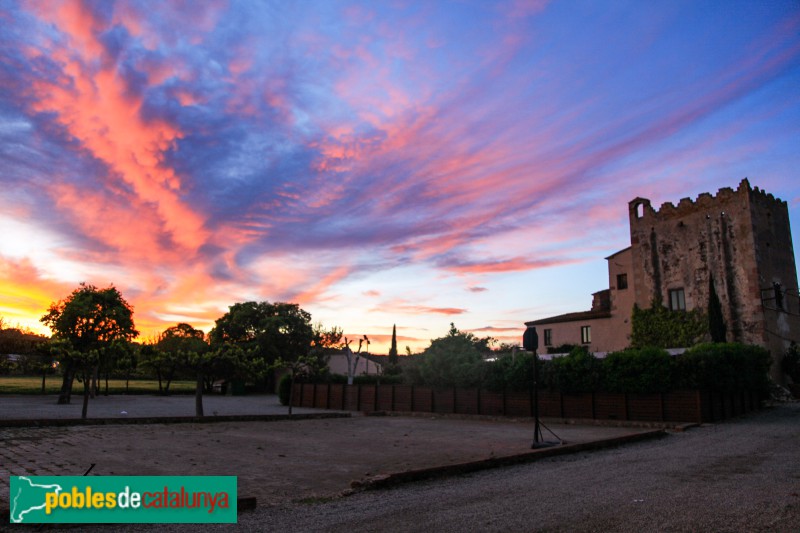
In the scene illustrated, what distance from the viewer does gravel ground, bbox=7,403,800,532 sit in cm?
579

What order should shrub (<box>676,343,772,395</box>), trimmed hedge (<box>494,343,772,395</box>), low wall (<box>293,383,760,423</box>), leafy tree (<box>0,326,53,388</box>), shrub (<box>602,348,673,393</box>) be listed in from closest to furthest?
low wall (<box>293,383,760,423</box>) < shrub (<box>676,343,772,395</box>) < trimmed hedge (<box>494,343,772,395</box>) < shrub (<box>602,348,673,393</box>) < leafy tree (<box>0,326,53,388</box>)

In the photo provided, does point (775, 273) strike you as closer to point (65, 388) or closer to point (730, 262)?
point (730, 262)

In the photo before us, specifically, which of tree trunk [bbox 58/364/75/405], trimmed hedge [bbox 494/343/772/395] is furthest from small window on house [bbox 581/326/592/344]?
tree trunk [bbox 58/364/75/405]

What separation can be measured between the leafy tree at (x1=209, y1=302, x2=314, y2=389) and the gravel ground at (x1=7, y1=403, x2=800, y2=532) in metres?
52.8

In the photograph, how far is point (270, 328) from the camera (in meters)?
60.6

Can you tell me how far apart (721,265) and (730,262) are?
0.55 m

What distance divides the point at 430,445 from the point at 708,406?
12.0 metres

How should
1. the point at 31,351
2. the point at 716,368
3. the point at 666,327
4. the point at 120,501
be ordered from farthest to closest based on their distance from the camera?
1. the point at 666,327
2. the point at 31,351
3. the point at 716,368
4. the point at 120,501

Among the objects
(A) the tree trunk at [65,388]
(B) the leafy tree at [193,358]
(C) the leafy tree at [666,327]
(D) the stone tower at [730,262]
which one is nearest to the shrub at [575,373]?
(B) the leafy tree at [193,358]

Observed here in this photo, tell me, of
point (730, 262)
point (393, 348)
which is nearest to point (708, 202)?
point (730, 262)

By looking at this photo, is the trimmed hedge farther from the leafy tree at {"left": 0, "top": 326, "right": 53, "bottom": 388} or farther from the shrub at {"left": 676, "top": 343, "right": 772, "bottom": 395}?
the leafy tree at {"left": 0, "top": 326, "right": 53, "bottom": 388}

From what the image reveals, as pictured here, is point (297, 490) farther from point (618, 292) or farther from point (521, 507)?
point (618, 292)

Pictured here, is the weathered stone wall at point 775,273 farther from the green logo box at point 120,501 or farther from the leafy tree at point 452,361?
the green logo box at point 120,501

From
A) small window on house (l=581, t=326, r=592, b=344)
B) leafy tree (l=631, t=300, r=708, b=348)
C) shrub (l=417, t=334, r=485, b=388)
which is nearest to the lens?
shrub (l=417, t=334, r=485, b=388)
